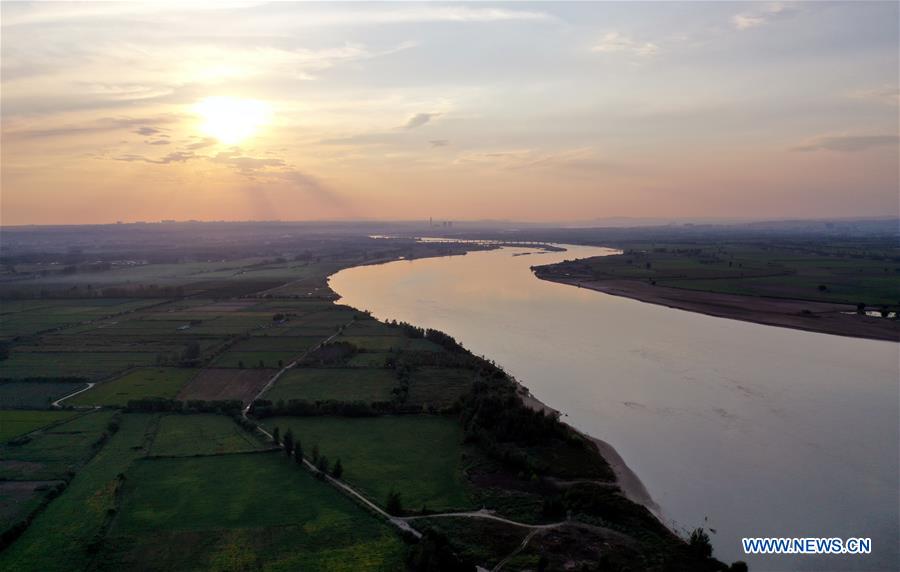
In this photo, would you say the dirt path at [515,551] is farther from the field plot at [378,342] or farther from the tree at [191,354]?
the tree at [191,354]

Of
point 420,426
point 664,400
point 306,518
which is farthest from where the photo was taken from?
point 664,400

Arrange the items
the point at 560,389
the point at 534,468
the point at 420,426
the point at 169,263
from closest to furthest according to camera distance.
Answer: the point at 534,468
the point at 420,426
the point at 560,389
the point at 169,263

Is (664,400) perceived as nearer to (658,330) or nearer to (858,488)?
(858,488)

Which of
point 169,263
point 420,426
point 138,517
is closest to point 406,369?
point 420,426

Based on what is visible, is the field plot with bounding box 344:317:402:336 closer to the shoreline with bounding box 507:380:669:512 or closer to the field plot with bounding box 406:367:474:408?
the field plot with bounding box 406:367:474:408

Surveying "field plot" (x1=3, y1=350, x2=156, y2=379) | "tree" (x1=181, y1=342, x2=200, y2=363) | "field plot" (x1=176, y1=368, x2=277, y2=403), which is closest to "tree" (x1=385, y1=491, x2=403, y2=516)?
"field plot" (x1=176, y1=368, x2=277, y2=403)

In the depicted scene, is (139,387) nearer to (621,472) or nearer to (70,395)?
(70,395)

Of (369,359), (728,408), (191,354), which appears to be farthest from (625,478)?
(191,354)
